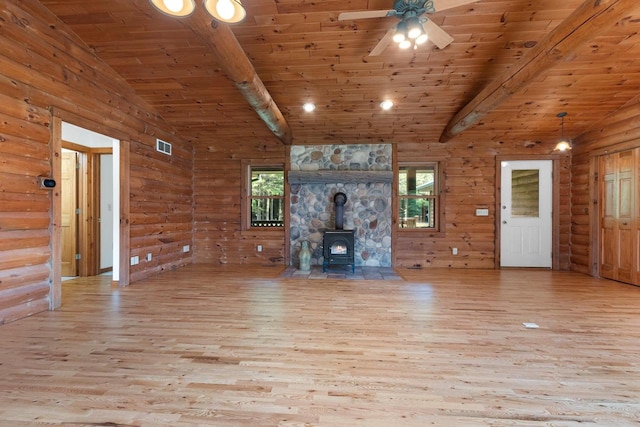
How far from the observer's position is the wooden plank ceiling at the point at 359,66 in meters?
2.87

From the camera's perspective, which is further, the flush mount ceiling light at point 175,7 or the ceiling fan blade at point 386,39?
the ceiling fan blade at point 386,39

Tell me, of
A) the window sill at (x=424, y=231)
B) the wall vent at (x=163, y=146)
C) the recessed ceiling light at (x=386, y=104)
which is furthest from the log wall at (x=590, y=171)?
the wall vent at (x=163, y=146)

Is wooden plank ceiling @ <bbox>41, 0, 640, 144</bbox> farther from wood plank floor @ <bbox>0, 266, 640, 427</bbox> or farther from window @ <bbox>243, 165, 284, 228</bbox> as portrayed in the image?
wood plank floor @ <bbox>0, 266, 640, 427</bbox>

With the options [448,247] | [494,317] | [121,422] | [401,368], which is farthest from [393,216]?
[121,422]

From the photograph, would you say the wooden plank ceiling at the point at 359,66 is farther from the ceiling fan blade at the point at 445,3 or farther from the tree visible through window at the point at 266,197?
the tree visible through window at the point at 266,197

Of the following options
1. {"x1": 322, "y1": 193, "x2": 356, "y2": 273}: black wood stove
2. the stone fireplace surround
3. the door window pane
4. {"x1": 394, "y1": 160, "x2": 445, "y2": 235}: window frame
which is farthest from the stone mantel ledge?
the door window pane

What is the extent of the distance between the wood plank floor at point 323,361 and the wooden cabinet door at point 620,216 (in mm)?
955

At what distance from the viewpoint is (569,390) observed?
1.69 meters

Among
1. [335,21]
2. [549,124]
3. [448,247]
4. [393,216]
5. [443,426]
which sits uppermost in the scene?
[335,21]

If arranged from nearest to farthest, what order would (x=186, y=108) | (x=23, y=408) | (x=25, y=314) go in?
(x=23, y=408) → (x=25, y=314) → (x=186, y=108)

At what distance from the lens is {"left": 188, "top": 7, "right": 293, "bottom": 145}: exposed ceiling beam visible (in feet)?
7.48

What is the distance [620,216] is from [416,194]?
3.00m

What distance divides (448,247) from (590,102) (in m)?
2.98

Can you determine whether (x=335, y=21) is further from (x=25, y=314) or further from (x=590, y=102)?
(x=25, y=314)
